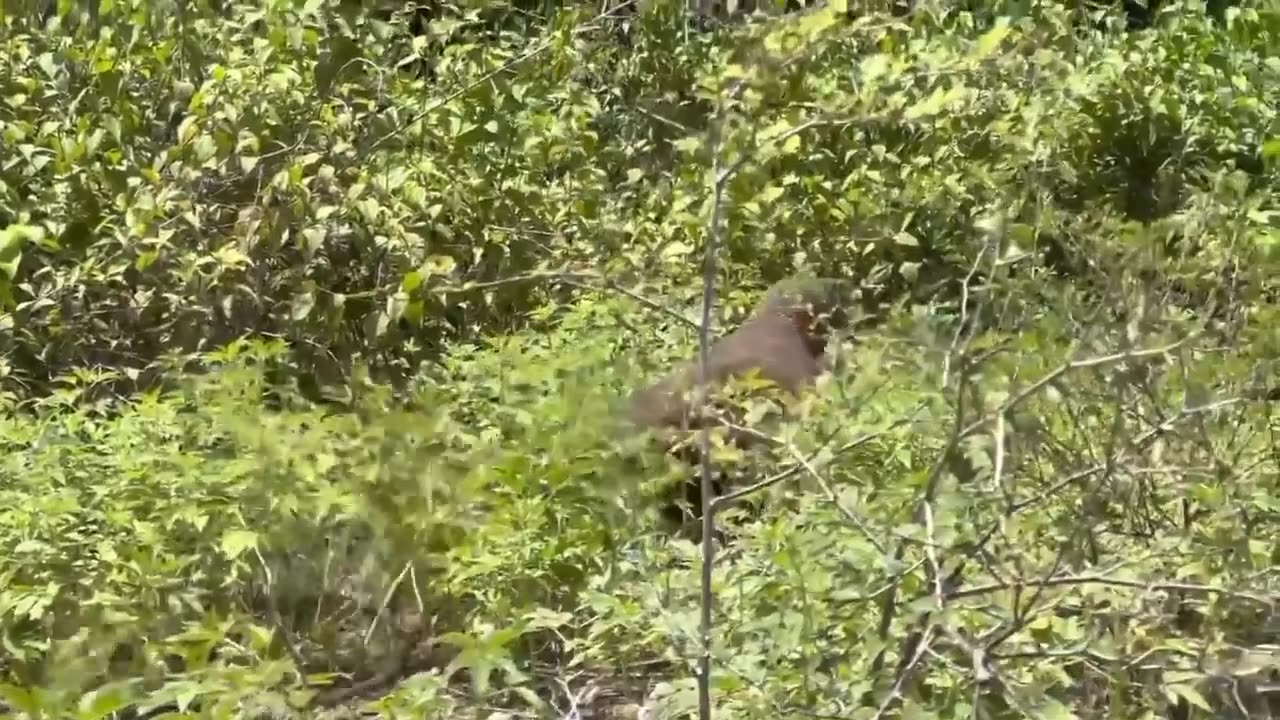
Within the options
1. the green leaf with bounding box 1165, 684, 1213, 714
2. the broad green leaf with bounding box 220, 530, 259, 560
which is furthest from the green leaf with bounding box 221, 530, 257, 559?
the green leaf with bounding box 1165, 684, 1213, 714

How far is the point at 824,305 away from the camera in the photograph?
3410 mm

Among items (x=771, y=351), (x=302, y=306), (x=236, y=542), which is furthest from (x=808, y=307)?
(x=302, y=306)

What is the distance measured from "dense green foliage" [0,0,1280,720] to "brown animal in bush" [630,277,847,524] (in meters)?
0.10

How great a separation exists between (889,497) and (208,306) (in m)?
2.18

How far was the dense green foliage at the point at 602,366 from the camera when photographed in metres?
1.79

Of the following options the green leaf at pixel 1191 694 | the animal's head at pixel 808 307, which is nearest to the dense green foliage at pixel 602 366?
the green leaf at pixel 1191 694

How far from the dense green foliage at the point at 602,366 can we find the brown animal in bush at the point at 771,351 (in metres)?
0.10

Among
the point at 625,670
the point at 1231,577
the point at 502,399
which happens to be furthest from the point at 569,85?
the point at 1231,577

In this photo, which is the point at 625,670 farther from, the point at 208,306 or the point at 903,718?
the point at 208,306

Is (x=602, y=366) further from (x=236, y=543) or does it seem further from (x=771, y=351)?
(x=236, y=543)

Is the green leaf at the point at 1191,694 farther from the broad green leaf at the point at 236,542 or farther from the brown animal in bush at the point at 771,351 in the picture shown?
the broad green leaf at the point at 236,542

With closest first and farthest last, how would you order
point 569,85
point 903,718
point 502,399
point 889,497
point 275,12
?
1. point 903,718
2. point 889,497
3. point 502,399
4. point 275,12
5. point 569,85

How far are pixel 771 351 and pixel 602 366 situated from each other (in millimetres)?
411

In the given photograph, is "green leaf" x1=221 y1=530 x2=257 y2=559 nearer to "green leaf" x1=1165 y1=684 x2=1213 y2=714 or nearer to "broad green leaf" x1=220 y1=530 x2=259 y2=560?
"broad green leaf" x1=220 y1=530 x2=259 y2=560
